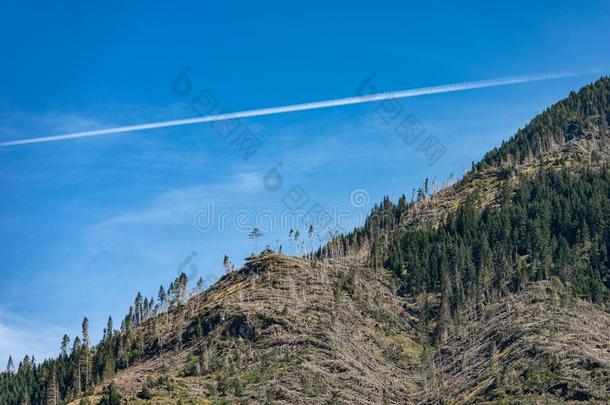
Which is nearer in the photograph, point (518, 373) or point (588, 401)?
point (588, 401)

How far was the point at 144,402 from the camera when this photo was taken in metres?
197

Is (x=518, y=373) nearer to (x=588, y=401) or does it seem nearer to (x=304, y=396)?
(x=588, y=401)

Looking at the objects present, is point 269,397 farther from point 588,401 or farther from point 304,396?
point 588,401

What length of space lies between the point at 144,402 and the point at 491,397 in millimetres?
73284

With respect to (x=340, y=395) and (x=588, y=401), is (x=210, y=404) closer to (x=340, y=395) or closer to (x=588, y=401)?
(x=340, y=395)

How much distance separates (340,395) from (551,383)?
44.4 metres

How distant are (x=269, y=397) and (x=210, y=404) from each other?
12737 millimetres

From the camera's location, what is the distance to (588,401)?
601 ft

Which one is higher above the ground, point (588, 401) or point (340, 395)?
point (340, 395)

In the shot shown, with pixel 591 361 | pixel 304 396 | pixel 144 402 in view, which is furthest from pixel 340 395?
pixel 591 361

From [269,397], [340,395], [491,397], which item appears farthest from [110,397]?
[491,397]

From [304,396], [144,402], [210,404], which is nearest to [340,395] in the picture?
[304,396]

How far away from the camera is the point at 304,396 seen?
653 ft

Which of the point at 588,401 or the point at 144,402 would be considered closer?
the point at 588,401
